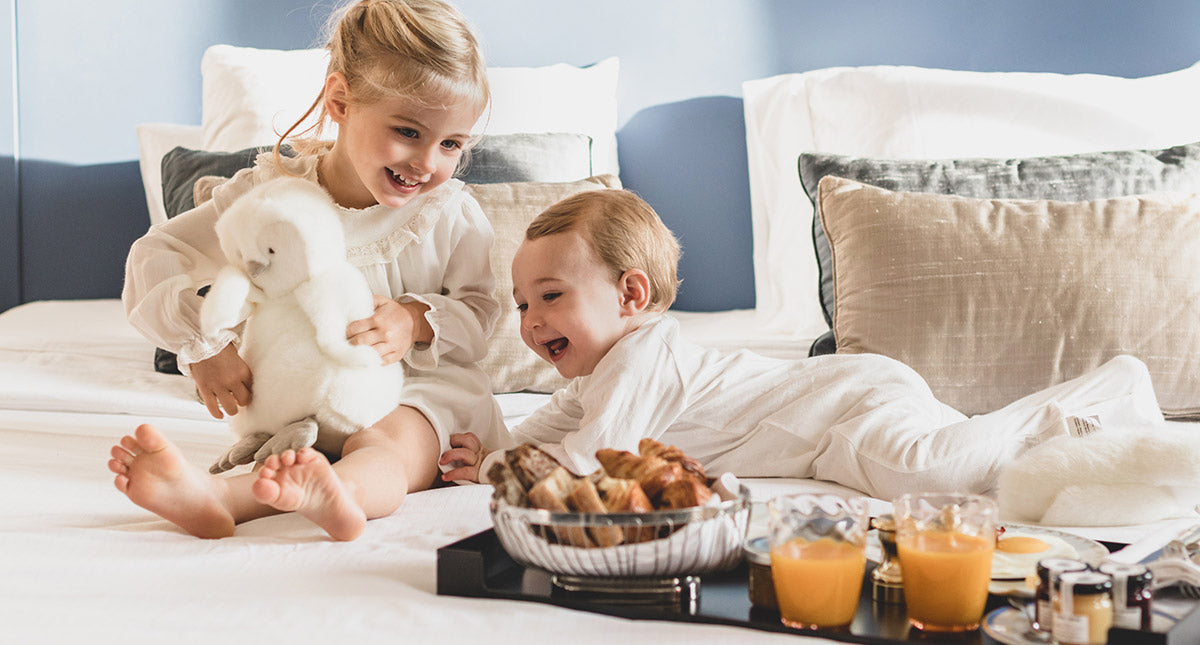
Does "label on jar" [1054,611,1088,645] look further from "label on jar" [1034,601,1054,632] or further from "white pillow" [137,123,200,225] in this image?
"white pillow" [137,123,200,225]

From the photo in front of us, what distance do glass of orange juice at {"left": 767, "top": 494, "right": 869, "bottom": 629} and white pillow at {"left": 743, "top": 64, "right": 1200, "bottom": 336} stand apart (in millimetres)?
1353

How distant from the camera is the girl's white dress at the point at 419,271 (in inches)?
54.7

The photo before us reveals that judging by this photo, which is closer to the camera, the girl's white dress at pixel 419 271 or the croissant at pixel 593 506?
the croissant at pixel 593 506

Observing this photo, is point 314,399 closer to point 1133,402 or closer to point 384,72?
point 384,72

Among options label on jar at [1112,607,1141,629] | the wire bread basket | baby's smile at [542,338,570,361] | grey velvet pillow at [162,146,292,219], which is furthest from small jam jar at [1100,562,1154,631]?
grey velvet pillow at [162,146,292,219]

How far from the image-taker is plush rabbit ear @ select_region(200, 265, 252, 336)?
119cm

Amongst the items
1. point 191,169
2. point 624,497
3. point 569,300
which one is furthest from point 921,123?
point 624,497

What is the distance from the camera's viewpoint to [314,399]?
124 centimetres

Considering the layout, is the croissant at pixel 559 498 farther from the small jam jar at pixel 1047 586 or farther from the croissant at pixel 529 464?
the small jam jar at pixel 1047 586

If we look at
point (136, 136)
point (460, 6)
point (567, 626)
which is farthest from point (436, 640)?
point (136, 136)

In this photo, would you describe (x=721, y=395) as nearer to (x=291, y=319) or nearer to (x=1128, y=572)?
(x=291, y=319)

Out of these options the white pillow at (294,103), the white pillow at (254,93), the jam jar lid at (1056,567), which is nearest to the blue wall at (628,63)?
the white pillow at (294,103)

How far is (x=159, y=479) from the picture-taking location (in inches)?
40.5

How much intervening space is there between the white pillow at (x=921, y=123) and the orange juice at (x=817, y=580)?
54.1 inches
